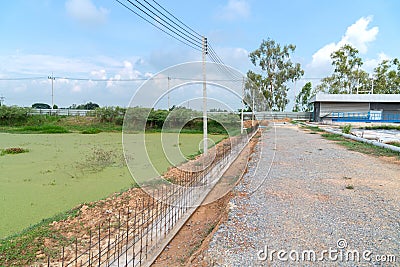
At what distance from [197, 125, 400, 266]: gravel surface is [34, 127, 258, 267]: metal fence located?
0.56m

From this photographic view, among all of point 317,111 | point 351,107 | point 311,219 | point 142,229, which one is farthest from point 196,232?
point 351,107

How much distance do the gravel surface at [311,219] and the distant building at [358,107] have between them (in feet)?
66.2

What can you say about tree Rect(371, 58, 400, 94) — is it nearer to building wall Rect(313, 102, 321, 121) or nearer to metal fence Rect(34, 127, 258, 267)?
building wall Rect(313, 102, 321, 121)

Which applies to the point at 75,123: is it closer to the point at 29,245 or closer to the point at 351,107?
the point at 29,245

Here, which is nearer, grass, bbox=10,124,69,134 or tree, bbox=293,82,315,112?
grass, bbox=10,124,69,134

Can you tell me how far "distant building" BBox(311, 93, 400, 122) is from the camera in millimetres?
23359

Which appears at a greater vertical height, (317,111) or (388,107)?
(388,107)

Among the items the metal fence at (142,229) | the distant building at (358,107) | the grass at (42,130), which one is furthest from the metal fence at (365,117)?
the metal fence at (142,229)

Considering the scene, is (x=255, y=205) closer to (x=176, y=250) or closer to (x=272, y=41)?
(x=176, y=250)

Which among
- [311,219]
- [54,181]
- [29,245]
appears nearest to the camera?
[29,245]

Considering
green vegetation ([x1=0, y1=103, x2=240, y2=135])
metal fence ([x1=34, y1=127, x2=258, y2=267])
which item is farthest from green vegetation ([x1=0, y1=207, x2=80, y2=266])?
green vegetation ([x1=0, y1=103, x2=240, y2=135])

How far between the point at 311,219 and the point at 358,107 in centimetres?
2447

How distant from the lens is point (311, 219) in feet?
9.69

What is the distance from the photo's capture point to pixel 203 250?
94.1 inches
